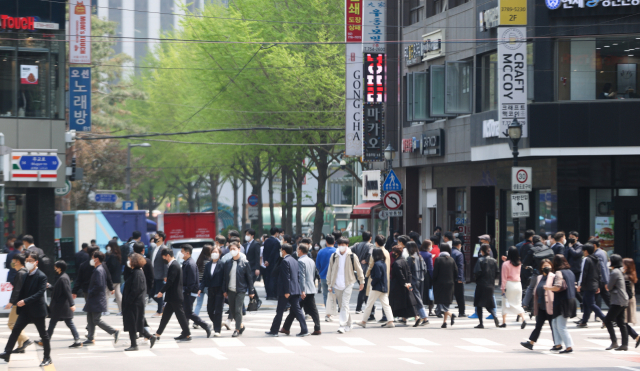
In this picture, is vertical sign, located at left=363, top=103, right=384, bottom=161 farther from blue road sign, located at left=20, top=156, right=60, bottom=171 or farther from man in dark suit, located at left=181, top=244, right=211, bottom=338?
man in dark suit, located at left=181, top=244, right=211, bottom=338

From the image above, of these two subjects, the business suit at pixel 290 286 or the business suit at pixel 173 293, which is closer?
the business suit at pixel 173 293

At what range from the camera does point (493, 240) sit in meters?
29.6

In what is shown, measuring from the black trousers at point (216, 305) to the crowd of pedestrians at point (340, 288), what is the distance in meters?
0.02

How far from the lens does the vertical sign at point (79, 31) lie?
2641 centimetres

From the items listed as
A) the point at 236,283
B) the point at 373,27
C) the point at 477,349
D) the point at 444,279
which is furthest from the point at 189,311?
the point at 373,27

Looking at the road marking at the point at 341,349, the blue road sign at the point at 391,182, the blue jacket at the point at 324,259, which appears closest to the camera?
the road marking at the point at 341,349

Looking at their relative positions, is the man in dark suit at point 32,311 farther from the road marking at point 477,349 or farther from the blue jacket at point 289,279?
the road marking at point 477,349

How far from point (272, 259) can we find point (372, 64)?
12045 millimetres

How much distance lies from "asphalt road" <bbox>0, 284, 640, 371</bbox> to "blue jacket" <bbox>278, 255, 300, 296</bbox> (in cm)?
91

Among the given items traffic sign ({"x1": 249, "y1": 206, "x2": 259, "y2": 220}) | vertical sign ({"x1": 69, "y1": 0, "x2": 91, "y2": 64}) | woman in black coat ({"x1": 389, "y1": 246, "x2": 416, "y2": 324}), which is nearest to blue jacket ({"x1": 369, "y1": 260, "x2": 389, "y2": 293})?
woman in black coat ({"x1": 389, "y1": 246, "x2": 416, "y2": 324})

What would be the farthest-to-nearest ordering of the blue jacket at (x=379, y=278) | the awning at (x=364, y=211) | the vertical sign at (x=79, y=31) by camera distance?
the awning at (x=364, y=211), the vertical sign at (x=79, y=31), the blue jacket at (x=379, y=278)

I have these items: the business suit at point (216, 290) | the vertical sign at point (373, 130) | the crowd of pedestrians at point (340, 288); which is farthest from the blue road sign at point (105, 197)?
the business suit at point (216, 290)

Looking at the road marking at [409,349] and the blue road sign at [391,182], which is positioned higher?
the blue road sign at [391,182]

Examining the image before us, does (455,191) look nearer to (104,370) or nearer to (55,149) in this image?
(55,149)
